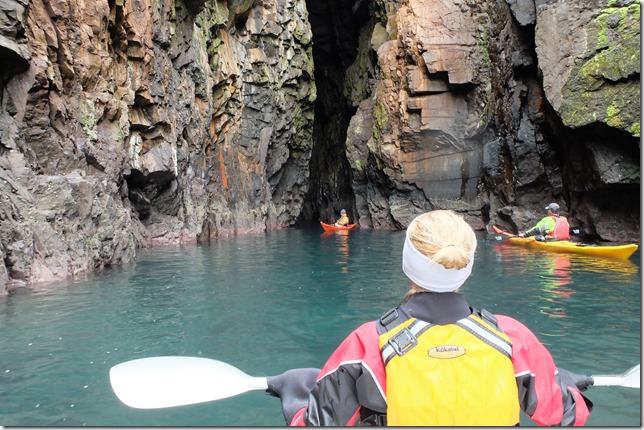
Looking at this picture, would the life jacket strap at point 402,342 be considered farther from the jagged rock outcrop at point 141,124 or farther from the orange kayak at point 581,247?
the orange kayak at point 581,247

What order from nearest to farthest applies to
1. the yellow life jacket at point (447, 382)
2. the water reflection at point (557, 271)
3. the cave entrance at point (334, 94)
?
the yellow life jacket at point (447, 382) → the water reflection at point (557, 271) → the cave entrance at point (334, 94)

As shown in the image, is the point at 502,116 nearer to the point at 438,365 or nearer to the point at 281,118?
the point at 281,118

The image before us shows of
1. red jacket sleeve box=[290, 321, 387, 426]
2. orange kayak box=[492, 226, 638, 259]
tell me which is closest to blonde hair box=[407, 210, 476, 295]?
red jacket sleeve box=[290, 321, 387, 426]

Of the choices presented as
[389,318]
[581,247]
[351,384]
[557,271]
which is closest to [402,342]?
[389,318]

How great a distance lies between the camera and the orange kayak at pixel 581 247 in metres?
11.2

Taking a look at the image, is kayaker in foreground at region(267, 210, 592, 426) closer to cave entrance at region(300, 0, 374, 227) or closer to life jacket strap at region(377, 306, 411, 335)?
life jacket strap at region(377, 306, 411, 335)

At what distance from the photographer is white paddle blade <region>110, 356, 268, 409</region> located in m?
2.29

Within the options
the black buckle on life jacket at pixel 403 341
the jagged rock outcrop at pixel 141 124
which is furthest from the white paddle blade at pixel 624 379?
the jagged rock outcrop at pixel 141 124

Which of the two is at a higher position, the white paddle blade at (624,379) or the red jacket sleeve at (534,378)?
the red jacket sleeve at (534,378)

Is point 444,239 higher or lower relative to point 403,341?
higher

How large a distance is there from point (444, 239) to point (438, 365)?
15.6 inches

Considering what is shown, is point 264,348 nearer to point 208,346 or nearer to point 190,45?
point 208,346

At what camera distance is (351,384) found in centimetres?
167

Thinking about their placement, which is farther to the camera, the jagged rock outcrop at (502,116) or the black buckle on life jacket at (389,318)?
the jagged rock outcrop at (502,116)
